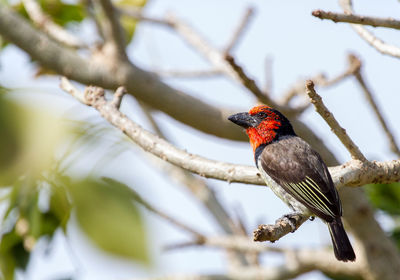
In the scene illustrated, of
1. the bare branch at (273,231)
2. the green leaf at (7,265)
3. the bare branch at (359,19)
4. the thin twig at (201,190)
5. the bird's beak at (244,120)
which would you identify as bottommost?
the thin twig at (201,190)

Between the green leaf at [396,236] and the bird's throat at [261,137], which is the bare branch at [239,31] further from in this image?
the green leaf at [396,236]

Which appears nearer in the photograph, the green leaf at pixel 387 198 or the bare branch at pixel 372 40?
the bare branch at pixel 372 40

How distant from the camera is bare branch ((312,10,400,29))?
288 centimetres

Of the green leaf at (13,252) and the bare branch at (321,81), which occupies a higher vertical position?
the bare branch at (321,81)

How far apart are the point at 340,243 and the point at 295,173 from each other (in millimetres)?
487

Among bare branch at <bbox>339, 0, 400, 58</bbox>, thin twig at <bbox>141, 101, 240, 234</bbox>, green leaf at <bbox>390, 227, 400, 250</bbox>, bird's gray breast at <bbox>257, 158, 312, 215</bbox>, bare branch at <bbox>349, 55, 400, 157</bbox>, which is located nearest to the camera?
bare branch at <bbox>339, 0, 400, 58</bbox>

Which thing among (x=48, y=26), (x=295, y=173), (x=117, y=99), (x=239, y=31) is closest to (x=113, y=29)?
(x=117, y=99)

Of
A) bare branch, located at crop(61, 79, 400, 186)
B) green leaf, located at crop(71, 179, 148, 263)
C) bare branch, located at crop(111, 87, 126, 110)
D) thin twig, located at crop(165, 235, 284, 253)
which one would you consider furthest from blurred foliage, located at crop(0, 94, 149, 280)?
thin twig, located at crop(165, 235, 284, 253)

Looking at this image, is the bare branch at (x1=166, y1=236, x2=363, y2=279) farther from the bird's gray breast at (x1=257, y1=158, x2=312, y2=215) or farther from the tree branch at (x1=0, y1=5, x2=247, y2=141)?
the bird's gray breast at (x1=257, y1=158, x2=312, y2=215)

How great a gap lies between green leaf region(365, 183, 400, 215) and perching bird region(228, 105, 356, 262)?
171 cm

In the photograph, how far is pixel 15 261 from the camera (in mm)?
4234

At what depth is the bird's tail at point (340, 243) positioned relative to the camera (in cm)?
342

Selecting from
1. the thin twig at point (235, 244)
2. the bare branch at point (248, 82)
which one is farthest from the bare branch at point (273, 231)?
the thin twig at point (235, 244)

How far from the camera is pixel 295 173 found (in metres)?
3.65
